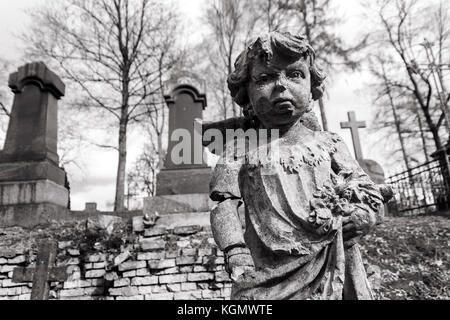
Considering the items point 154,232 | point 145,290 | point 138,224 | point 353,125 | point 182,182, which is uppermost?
point 353,125

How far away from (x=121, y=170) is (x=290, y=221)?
504 inches

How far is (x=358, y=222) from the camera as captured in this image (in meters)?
1.46

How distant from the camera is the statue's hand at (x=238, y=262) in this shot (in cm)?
147

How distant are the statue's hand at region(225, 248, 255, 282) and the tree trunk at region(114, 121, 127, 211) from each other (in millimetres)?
11937

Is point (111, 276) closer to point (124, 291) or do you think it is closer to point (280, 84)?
point (124, 291)

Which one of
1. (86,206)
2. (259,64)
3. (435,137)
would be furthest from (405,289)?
(435,137)

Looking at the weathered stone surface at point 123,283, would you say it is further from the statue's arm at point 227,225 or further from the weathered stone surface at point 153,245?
the statue's arm at point 227,225

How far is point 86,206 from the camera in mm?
14516

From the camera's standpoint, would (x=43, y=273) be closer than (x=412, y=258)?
Yes

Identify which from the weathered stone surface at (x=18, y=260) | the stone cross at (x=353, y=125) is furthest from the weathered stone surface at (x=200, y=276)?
the stone cross at (x=353, y=125)

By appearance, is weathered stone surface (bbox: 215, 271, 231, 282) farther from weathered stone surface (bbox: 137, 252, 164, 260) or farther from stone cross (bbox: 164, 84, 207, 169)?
stone cross (bbox: 164, 84, 207, 169)

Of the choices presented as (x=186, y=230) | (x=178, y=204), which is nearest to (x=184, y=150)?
(x=178, y=204)

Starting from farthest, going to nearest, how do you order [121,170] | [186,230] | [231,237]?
[121,170] < [186,230] < [231,237]

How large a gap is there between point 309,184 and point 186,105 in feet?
26.0
